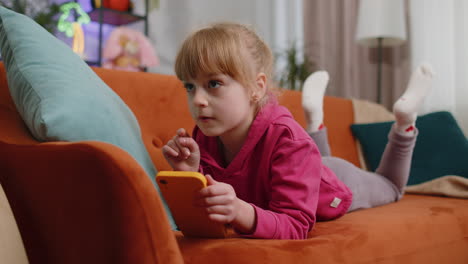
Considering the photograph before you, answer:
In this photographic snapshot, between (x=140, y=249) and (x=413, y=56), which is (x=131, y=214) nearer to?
(x=140, y=249)

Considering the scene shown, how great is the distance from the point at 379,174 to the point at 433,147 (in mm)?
340

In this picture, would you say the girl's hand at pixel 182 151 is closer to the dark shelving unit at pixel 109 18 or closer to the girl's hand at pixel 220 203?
the girl's hand at pixel 220 203

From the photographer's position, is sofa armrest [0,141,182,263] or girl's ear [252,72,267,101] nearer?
sofa armrest [0,141,182,263]

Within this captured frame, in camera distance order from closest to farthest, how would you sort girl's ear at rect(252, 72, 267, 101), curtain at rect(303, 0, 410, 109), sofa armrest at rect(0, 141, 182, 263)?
sofa armrest at rect(0, 141, 182, 263)
girl's ear at rect(252, 72, 267, 101)
curtain at rect(303, 0, 410, 109)

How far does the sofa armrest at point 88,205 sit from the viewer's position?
60 cm

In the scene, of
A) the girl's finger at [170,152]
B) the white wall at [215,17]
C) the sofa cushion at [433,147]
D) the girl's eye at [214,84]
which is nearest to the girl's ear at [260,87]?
the girl's eye at [214,84]

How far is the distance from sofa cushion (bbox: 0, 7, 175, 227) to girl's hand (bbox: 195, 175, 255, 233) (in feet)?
1.02

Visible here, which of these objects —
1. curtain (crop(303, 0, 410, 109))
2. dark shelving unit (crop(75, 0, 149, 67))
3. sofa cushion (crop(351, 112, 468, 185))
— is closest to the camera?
sofa cushion (crop(351, 112, 468, 185))

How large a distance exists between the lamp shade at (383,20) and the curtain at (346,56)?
276mm

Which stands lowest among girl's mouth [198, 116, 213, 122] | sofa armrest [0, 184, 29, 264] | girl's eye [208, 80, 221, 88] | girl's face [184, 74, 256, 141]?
sofa armrest [0, 184, 29, 264]

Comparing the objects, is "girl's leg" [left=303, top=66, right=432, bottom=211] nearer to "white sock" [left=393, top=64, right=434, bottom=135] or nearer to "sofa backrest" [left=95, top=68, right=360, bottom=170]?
"white sock" [left=393, top=64, right=434, bottom=135]

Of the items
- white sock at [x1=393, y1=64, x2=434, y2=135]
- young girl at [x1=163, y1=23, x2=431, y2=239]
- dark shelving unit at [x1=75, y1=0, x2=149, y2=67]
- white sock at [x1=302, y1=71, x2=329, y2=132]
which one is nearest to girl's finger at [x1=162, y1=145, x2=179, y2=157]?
young girl at [x1=163, y1=23, x2=431, y2=239]

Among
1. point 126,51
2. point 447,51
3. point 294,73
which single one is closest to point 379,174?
point 447,51

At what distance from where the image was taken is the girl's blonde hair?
2.86 feet
